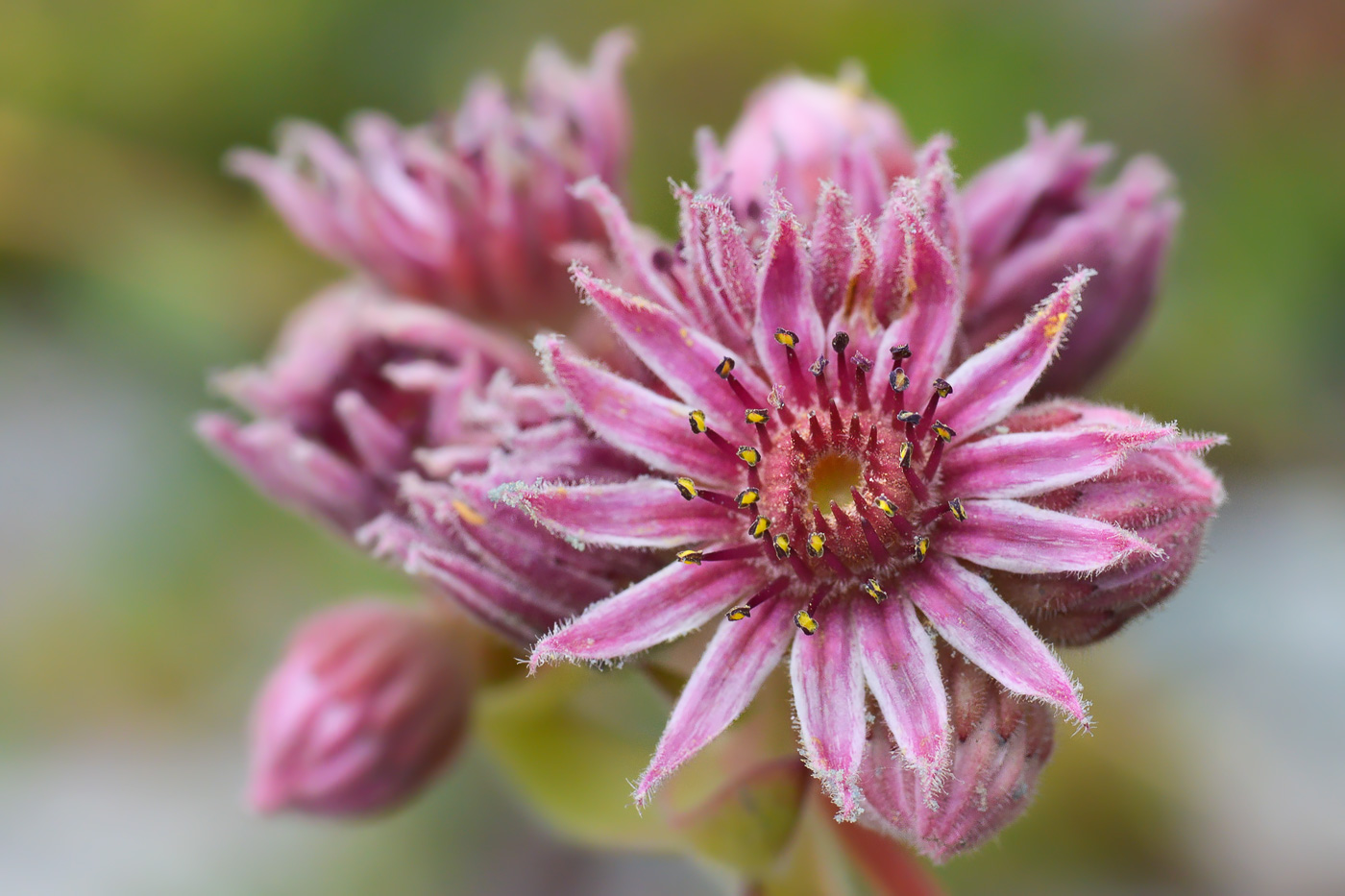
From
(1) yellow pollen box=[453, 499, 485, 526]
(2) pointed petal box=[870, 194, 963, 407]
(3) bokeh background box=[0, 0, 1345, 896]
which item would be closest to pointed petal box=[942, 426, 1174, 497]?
(2) pointed petal box=[870, 194, 963, 407]

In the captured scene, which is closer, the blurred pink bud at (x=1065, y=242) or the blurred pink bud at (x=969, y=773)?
the blurred pink bud at (x=969, y=773)

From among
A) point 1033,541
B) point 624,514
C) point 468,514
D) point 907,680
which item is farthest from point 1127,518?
point 468,514

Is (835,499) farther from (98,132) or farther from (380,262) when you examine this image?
(98,132)

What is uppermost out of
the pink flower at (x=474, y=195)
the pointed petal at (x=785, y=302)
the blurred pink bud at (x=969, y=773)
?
the pink flower at (x=474, y=195)

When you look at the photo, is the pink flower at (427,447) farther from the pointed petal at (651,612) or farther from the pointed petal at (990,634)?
the pointed petal at (990,634)

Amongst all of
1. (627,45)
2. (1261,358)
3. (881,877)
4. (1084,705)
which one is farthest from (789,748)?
(1261,358)

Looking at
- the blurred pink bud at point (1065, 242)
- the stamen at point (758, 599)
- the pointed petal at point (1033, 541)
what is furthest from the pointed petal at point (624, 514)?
the blurred pink bud at point (1065, 242)

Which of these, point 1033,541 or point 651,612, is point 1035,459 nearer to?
point 1033,541

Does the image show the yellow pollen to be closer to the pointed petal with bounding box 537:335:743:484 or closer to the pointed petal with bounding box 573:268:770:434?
the pointed petal with bounding box 537:335:743:484
